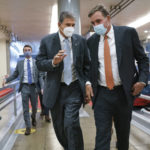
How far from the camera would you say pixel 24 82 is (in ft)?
13.7

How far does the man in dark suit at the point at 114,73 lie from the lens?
195 cm

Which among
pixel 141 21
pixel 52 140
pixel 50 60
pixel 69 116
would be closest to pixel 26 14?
pixel 141 21

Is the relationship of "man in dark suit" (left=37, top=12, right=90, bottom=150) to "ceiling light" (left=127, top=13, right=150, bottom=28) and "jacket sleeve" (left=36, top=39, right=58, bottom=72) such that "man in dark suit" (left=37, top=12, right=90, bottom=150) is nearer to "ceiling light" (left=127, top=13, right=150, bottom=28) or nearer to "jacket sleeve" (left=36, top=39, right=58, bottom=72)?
"jacket sleeve" (left=36, top=39, right=58, bottom=72)

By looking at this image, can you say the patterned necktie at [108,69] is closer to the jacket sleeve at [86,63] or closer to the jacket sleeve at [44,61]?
the jacket sleeve at [86,63]

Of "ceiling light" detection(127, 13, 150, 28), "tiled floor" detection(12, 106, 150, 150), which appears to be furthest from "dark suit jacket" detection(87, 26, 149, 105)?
"ceiling light" detection(127, 13, 150, 28)

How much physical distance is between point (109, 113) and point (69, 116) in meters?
0.46

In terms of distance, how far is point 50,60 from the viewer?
218 cm

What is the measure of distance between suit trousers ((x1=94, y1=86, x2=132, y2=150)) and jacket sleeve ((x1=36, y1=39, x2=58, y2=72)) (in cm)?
60

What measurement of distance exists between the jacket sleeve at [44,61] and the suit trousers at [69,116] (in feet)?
0.94

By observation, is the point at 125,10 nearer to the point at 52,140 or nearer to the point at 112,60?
the point at 52,140

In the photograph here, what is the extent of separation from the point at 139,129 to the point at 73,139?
2.30 m

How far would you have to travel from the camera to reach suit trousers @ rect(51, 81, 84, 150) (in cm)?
221

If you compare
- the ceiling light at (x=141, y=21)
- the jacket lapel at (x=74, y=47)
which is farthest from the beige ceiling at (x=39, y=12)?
the jacket lapel at (x=74, y=47)

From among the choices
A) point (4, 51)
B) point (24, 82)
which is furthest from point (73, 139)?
point (4, 51)
